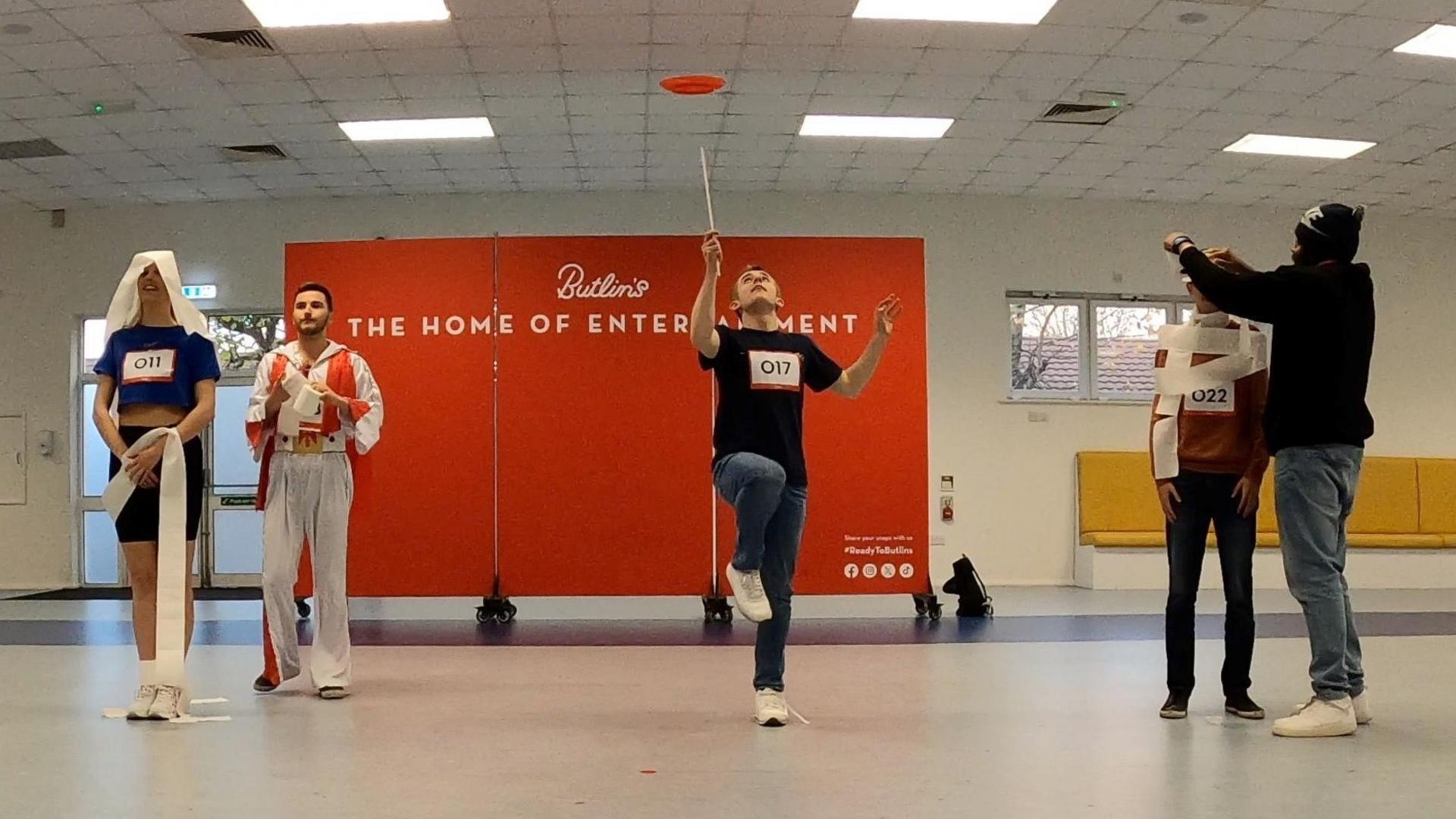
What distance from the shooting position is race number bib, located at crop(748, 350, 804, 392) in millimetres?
3709

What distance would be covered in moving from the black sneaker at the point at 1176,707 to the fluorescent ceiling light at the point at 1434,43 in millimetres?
5301

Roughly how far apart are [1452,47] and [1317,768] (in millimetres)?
6143

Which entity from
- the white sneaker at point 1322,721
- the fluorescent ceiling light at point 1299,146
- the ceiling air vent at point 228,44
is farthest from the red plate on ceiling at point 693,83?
the white sneaker at point 1322,721

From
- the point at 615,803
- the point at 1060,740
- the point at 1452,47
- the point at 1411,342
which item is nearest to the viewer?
the point at 615,803

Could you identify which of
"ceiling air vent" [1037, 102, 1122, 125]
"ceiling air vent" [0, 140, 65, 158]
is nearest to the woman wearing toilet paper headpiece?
"ceiling air vent" [0, 140, 65, 158]

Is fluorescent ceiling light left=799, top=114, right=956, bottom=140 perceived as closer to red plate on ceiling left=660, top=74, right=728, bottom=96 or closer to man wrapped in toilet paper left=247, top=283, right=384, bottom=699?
red plate on ceiling left=660, top=74, right=728, bottom=96

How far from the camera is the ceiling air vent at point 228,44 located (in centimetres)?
716

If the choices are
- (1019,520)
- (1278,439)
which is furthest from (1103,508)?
(1278,439)

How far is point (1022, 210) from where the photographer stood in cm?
1146

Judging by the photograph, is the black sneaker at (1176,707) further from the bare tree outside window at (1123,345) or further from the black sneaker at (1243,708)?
the bare tree outside window at (1123,345)

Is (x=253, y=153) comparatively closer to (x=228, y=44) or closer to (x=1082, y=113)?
(x=228, y=44)

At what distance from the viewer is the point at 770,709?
3691mm

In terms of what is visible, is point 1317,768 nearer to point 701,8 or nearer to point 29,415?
point 701,8

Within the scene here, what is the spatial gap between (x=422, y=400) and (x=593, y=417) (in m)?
1.02
